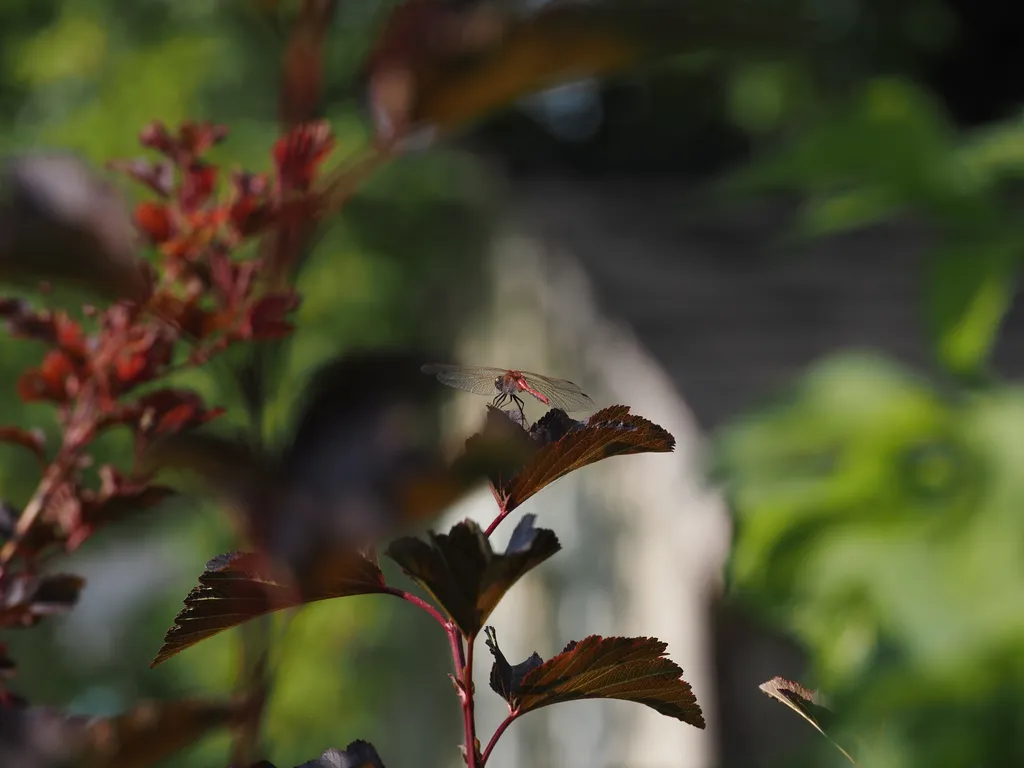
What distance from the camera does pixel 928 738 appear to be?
2.58 feet

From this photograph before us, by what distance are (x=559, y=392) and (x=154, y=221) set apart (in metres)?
0.16

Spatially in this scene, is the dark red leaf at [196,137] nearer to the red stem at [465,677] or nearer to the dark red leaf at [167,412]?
the dark red leaf at [167,412]

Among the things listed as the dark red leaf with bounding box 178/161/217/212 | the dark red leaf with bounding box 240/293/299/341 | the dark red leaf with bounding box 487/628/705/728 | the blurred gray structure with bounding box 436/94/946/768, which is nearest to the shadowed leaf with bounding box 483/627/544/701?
the dark red leaf with bounding box 487/628/705/728

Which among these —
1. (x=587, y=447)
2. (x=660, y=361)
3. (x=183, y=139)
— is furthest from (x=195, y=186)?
(x=660, y=361)

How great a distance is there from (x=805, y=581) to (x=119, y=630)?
2.23 meters

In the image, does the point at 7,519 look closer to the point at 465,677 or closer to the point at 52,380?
the point at 52,380

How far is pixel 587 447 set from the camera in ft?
0.73

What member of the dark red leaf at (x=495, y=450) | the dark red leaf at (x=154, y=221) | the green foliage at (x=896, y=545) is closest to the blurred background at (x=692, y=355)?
the green foliage at (x=896, y=545)

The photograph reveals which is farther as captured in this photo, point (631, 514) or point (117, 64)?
point (117, 64)

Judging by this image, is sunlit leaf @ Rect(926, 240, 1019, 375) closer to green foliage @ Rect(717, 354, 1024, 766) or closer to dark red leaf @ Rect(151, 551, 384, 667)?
green foliage @ Rect(717, 354, 1024, 766)

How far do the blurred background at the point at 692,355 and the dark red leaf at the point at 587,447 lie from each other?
0.19m

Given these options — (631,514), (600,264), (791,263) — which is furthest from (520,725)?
(791,263)

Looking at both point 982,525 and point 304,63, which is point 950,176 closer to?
point 982,525

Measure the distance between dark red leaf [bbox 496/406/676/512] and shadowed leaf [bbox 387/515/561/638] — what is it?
0.02 meters
